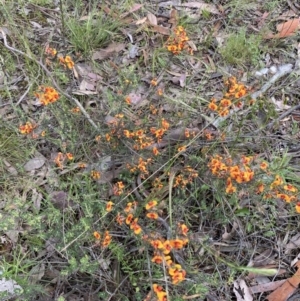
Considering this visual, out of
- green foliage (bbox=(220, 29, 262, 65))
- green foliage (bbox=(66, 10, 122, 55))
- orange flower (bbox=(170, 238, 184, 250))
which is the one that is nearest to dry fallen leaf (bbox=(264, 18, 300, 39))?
green foliage (bbox=(220, 29, 262, 65))

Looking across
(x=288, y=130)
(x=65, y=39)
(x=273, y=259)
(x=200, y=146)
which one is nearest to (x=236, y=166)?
(x=200, y=146)

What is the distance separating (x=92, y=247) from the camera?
1.96m

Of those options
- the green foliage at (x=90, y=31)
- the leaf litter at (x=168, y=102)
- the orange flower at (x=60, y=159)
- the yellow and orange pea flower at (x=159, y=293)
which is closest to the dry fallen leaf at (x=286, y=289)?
the leaf litter at (x=168, y=102)

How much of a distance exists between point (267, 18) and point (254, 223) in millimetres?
1405

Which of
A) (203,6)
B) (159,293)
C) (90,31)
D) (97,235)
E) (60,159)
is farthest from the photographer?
(203,6)

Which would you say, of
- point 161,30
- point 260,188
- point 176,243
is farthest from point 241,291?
point 161,30

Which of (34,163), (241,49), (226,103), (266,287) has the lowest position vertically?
(266,287)

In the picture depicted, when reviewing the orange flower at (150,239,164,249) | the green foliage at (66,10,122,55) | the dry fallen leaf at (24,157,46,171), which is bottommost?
the dry fallen leaf at (24,157,46,171)

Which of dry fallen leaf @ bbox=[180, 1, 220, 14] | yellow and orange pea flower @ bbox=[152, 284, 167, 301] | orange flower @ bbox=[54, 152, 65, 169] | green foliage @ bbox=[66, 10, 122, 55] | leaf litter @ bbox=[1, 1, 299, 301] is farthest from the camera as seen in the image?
dry fallen leaf @ bbox=[180, 1, 220, 14]

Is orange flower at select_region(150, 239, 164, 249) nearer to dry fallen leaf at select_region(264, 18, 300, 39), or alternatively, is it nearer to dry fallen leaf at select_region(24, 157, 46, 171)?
dry fallen leaf at select_region(24, 157, 46, 171)

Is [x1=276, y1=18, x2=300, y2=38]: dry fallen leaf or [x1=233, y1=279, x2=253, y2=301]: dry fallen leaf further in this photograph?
[x1=276, y1=18, x2=300, y2=38]: dry fallen leaf

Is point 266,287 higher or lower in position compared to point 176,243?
lower

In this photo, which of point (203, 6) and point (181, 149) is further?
point (203, 6)

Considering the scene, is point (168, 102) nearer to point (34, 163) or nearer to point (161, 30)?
point (161, 30)
